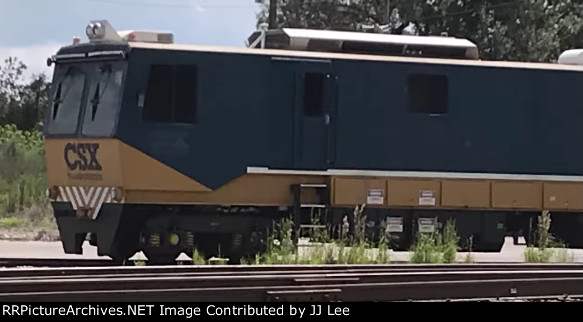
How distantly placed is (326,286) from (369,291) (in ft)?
1.47

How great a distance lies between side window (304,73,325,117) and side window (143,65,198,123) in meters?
1.50

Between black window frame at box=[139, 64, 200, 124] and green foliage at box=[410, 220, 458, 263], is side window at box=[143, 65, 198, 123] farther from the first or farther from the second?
green foliage at box=[410, 220, 458, 263]

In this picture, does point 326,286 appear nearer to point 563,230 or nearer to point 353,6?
point 563,230

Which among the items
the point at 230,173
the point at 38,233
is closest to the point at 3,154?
the point at 38,233

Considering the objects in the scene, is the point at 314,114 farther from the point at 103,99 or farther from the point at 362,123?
the point at 103,99

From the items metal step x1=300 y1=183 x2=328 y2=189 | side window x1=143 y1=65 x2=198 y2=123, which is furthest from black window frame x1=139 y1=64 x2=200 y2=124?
metal step x1=300 y1=183 x2=328 y2=189

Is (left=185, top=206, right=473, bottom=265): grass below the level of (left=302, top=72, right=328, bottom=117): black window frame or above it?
below

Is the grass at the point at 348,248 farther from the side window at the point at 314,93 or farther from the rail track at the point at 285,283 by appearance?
the rail track at the point at 285,283

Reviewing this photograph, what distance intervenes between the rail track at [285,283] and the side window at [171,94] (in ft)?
12.4

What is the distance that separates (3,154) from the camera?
27750 mm

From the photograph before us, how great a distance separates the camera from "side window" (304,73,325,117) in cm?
1454

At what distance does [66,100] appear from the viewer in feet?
48.3
